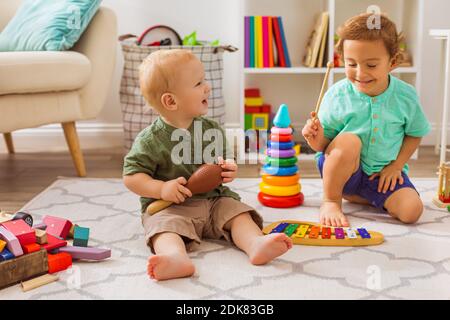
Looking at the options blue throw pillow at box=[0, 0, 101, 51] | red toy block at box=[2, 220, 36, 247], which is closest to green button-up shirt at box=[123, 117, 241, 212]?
red toy block at box=[2, 220, 36, 247]

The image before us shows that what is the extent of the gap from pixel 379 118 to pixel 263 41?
0.98 metres

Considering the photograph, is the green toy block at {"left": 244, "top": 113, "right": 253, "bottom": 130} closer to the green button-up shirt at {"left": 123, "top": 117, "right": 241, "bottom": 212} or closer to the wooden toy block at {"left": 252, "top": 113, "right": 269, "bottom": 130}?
the wooden toy block at {"left": 252, "top": 113, "right": 269, "bottom": 130}

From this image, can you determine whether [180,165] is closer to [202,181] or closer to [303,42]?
[202,181]

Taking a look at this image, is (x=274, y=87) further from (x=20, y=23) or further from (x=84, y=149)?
(x=20, y=23)

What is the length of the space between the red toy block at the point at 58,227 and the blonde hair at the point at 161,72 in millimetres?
359

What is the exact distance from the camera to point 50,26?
2146mm

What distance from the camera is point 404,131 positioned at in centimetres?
171

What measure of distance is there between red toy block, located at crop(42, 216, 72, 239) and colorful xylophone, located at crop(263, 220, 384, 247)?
468mm

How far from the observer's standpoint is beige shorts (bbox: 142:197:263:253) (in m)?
1.40

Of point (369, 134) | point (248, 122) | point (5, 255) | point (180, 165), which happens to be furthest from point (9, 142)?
point (369, 134)

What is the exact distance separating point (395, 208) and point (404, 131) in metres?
0.22

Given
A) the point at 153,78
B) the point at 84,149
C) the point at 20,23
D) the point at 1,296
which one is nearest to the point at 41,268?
the point at 1,296

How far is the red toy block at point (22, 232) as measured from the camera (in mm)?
1273

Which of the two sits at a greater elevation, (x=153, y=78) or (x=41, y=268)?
(x=153, y=78)
